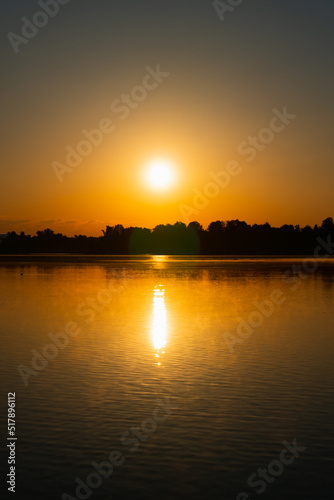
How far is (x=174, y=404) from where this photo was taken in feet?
62.6

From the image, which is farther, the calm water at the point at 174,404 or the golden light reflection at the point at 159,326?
the golden light reflection at the point at 159,326

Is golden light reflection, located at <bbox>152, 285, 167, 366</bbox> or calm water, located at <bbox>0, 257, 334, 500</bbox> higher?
golden light reflection, located at <bbox>152, 285, 167, 366</bbox>

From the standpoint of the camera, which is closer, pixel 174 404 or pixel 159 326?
pixel 174 404

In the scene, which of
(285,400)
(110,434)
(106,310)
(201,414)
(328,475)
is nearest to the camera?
(328,475)

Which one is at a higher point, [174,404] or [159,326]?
[159,326]

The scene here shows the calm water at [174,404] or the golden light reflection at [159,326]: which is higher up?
the golden light reflection at [159,326]

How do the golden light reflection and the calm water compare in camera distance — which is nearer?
the calm water

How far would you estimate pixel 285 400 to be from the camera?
64.4ft

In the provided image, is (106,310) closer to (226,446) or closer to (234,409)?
(234,409)

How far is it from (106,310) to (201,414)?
28.2 meters

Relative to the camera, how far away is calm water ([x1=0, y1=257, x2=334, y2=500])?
13391mm

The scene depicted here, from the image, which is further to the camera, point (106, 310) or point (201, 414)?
point (106, 310)

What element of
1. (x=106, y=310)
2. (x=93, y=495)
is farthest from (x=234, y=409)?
(x=106, y=310)

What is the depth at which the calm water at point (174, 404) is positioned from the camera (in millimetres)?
Answer: 13391
